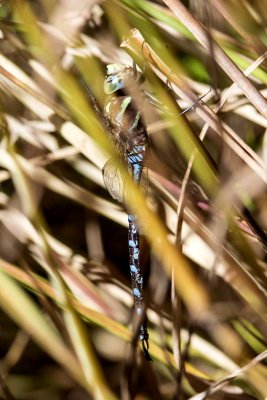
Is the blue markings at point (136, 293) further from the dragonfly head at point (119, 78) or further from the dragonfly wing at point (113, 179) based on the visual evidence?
the dragonfly head at point (119, 78)

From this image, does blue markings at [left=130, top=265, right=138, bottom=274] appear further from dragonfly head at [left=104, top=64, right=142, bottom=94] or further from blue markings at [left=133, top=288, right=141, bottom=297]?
dragonfly head at [left=104, top=64, right=142, bottom=94]

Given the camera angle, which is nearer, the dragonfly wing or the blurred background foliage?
the blurred background foliage

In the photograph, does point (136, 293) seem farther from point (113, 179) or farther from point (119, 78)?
point (119, 78)

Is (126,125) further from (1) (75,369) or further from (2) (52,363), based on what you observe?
(2) (52,363)

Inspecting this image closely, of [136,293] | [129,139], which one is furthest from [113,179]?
[136,293]

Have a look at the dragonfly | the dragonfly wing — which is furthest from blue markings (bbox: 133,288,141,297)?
the dragonfly wing

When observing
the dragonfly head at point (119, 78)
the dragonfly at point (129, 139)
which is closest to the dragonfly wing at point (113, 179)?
the dragonfly at point (129, 139)

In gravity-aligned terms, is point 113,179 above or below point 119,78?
below
